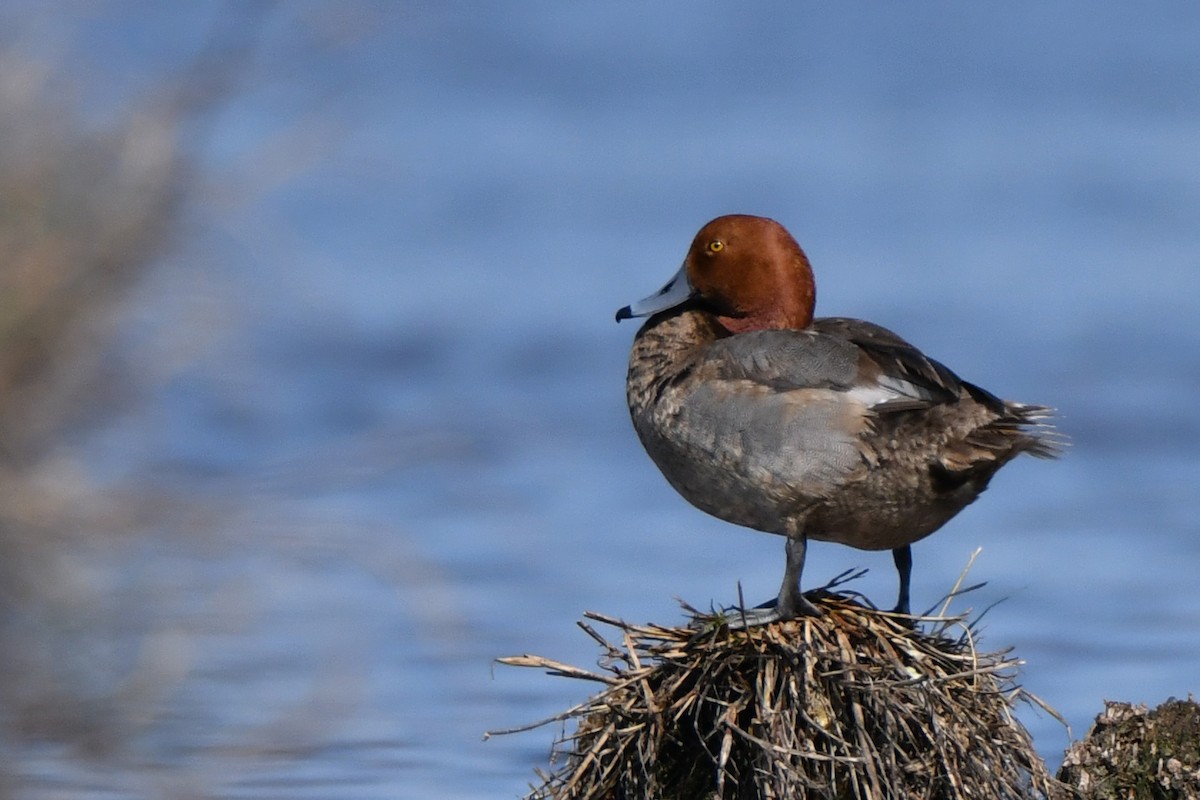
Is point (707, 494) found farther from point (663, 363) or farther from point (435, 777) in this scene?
point (435, 777)

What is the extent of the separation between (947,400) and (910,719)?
110 centimetres

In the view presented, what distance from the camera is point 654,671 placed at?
168 inches

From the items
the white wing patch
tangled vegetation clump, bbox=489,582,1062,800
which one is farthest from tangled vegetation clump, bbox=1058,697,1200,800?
the white wing patch

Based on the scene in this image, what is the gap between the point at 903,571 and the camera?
5.06 metres

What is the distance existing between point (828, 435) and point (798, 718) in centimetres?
101

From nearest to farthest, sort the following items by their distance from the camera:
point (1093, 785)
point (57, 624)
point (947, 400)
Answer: point (57, 624) → point (1093, 785) → point (947, 400)

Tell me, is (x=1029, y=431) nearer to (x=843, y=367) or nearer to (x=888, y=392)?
(x=888, y=392)

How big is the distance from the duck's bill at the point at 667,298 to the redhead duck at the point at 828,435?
0.31 m

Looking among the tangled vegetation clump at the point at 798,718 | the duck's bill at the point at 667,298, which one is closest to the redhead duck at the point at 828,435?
the duck's bill at the point at 667,298

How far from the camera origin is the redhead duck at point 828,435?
4.86 m

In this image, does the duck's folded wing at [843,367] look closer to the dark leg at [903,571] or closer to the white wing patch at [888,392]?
the white wing patch at [888,392]

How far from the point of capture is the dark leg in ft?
16.0

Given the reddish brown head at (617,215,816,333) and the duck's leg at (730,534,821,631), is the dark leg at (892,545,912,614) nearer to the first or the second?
the duck's leg at (730,534,821,631)

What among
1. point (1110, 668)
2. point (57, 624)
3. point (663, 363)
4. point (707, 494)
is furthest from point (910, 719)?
point (1110, 668)
